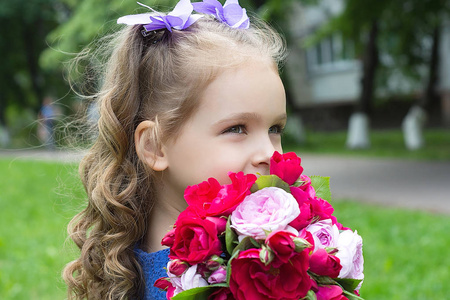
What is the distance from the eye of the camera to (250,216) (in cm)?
140

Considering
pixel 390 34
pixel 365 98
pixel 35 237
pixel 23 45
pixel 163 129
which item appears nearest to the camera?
pixel 163 129

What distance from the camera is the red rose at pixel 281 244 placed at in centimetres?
130

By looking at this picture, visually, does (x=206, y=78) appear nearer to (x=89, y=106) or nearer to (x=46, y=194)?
(x=89, y=106)

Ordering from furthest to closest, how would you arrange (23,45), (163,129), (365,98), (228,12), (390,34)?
1. (23,45)
2. (365,98)
3. (390,34)
4. (228,12)
5. (163,129)

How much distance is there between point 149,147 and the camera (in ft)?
6.31

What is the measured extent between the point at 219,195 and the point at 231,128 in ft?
1.12

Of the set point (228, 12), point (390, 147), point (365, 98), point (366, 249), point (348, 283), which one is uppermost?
point (228, 12)

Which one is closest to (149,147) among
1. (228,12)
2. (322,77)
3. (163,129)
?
(163,129)

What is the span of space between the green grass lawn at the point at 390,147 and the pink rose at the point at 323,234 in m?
11.2

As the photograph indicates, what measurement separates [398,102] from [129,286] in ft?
69.6

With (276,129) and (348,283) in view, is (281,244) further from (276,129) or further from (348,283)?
→ (276,129)

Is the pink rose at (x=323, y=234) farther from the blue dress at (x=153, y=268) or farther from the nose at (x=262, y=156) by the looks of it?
the blue dress at (x=153, y=268)

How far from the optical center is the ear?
1884 millimetres

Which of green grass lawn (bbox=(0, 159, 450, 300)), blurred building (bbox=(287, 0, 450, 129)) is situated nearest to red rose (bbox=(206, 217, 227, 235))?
green grass lawn (bbox=(0, 159, 450, 300))
